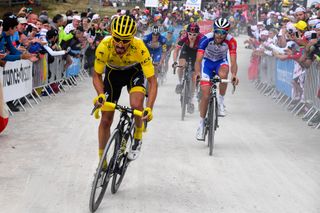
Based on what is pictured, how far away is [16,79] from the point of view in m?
13.3

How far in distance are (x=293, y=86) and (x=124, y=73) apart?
9.03 meters

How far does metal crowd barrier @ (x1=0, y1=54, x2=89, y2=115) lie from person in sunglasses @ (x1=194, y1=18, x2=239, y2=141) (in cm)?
383

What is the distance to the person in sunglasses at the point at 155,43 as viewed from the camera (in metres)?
15.0

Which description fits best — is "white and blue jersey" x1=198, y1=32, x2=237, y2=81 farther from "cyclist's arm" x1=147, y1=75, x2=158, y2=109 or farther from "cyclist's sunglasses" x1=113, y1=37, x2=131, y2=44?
"cyclist's sunglasses" x1=113, y1=37, x2=131, y2=44

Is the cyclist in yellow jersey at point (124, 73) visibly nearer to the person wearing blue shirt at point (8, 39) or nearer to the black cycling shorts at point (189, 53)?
the person wearing blue shirt at point (8, 39)

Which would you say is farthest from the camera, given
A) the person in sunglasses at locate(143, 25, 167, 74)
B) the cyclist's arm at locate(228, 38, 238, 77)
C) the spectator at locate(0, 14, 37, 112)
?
the person in sunglasses at locate(143, 25, 167, 74)

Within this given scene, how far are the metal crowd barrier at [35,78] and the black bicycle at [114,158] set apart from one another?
18.5ft

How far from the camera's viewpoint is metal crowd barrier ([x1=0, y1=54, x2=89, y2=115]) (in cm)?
1295

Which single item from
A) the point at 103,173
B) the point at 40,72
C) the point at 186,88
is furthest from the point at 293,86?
the point at 103,173

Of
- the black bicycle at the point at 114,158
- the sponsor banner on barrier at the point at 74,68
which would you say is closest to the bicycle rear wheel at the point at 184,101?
the black bicycle at the point at 114,158

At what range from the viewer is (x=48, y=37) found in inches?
650

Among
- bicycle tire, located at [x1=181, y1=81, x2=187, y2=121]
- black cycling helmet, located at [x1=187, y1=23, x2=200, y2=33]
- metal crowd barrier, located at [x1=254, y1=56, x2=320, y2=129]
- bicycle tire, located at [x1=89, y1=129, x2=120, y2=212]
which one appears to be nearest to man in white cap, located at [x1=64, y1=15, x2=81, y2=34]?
metal crowd barrier, located at [x1=254, y1=56, x2=320, y2=129]

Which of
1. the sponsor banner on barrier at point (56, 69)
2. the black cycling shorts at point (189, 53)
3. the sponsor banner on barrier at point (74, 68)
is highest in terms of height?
the black cycling shorts at point (189, 53)

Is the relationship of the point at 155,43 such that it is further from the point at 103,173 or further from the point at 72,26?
the point at 103,173
